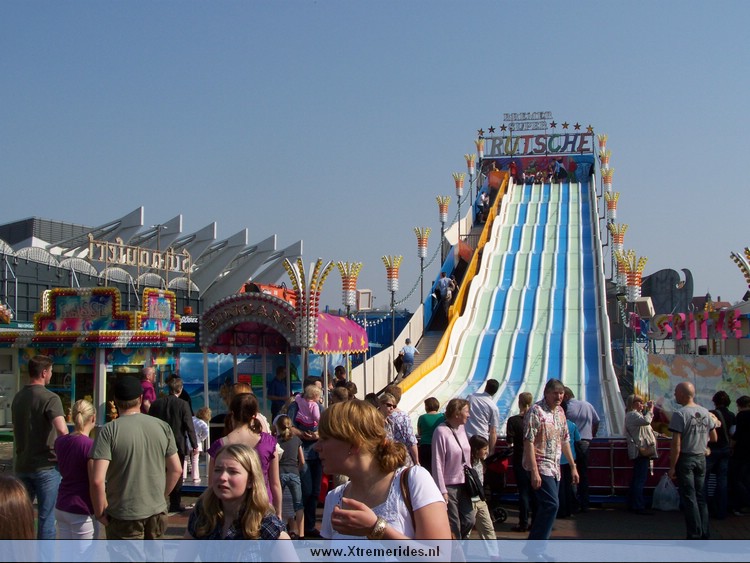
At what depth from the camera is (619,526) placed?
845 cm

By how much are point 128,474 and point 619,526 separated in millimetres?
5534

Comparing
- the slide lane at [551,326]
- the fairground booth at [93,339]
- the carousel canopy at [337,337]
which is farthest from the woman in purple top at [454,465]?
the fairground booth at [93,339]

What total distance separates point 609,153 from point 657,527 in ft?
105

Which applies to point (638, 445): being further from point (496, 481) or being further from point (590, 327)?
point (590, 327)

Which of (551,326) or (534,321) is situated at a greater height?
(534,321)

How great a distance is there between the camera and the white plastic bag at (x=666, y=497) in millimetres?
9125

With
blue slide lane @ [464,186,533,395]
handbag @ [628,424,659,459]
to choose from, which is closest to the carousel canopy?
blue slide lane @ [464,186,533,395]

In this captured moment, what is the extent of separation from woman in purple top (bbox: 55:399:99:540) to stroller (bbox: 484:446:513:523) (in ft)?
15.0

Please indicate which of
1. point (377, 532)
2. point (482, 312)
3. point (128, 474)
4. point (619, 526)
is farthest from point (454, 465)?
point (482, 312)

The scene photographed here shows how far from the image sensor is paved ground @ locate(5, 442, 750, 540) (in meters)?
7.98

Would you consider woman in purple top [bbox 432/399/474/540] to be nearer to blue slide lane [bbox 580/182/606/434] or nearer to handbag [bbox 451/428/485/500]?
handbag [bbox 451/428/485/500]

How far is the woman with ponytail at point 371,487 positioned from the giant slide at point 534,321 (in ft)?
31.5

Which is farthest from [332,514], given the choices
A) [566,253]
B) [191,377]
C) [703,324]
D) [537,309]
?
[566,253]

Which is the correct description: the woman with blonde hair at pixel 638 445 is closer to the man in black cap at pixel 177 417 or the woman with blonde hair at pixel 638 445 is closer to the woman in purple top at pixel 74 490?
the man in black cap at pixel 177 417
